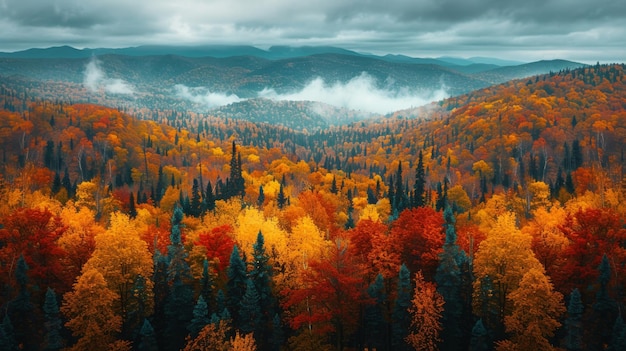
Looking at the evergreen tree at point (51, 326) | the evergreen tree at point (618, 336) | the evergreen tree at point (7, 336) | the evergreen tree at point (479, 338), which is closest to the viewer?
the evergreen tree at point (618, 336)

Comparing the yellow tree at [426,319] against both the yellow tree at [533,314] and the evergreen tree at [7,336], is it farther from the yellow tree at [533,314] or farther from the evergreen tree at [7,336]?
the evergreen tree at [7,336]

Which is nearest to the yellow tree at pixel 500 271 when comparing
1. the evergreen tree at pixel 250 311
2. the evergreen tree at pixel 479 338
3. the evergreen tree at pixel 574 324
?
the evergreen tree at pixel 479 338

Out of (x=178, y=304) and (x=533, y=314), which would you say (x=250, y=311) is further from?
(x=533, y=314)

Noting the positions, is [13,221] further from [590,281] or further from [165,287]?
[590,281]

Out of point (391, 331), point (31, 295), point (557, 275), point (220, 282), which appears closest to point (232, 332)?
point (220, 282)

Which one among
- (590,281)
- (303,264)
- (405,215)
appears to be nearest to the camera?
(590,281)

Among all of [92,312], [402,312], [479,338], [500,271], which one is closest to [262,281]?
[402,312]
